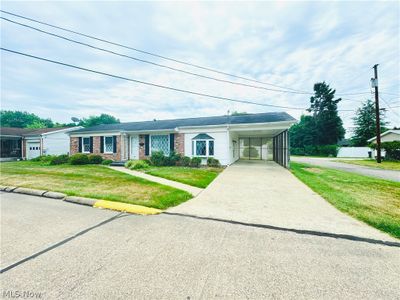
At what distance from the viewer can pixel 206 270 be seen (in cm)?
226

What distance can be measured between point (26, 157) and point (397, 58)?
3628 centimetres

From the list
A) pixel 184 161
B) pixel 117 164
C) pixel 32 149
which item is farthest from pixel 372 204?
pixel 32 149

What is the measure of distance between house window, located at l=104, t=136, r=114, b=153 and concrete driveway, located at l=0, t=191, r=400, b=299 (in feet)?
44.2

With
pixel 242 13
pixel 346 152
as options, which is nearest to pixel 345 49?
pixel 242 13

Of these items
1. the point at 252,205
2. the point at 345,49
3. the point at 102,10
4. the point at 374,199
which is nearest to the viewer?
the point at 252,205

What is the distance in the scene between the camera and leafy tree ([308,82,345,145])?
3612cm

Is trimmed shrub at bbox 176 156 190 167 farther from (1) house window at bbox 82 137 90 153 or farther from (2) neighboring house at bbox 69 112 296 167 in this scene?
(1) house window at bbox 82 137 90 153

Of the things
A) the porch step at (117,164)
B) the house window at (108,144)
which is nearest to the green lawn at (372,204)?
the porch step at (117,164)

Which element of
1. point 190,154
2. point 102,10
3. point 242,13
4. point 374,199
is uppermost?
point 242,13

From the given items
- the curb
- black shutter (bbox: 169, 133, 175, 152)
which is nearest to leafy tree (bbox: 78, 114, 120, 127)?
black shutter (bbox: 169, 133, 175, 152)

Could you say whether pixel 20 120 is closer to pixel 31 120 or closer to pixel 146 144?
pixel 31 120

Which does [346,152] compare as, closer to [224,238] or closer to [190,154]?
[190,154]

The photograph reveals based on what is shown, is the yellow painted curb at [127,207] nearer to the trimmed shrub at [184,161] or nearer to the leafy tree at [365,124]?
the trimmed shrub at [184,161]

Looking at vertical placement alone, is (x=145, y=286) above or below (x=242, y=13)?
below
